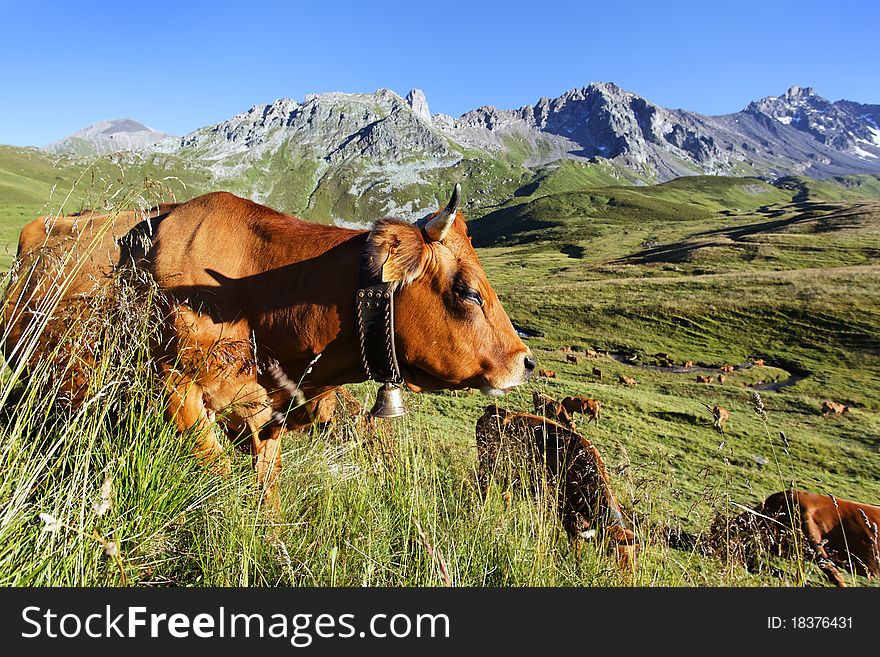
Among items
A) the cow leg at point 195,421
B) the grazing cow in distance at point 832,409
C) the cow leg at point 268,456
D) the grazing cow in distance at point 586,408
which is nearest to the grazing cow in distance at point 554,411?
the grazing cow in distance at point 586,408

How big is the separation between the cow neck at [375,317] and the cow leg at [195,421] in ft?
3.52

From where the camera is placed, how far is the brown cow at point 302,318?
3.40m

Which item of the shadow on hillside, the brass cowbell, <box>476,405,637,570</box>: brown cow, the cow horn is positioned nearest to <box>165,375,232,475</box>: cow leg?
the brass cowbell

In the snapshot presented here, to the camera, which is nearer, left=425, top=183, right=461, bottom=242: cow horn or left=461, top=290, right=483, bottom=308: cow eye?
left=425, top=183, right=461, bottom=242: cow horn

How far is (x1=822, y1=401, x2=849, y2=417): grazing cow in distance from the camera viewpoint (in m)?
26.9

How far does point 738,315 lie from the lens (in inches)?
1955

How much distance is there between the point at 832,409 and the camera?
1070 inches

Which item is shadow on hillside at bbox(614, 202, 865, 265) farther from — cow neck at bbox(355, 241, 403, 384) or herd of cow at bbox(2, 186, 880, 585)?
cow neck at bbox(355, 241, 403, 384)

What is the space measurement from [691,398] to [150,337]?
30.1 m

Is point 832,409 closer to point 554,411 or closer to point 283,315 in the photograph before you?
point 554,411

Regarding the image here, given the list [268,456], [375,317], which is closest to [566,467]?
[268,456]

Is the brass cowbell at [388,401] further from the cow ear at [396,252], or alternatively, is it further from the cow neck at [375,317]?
the cow ear at [396,252]

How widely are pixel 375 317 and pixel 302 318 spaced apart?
53cm

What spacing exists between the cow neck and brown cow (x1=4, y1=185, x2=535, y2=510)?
0.03 meters
